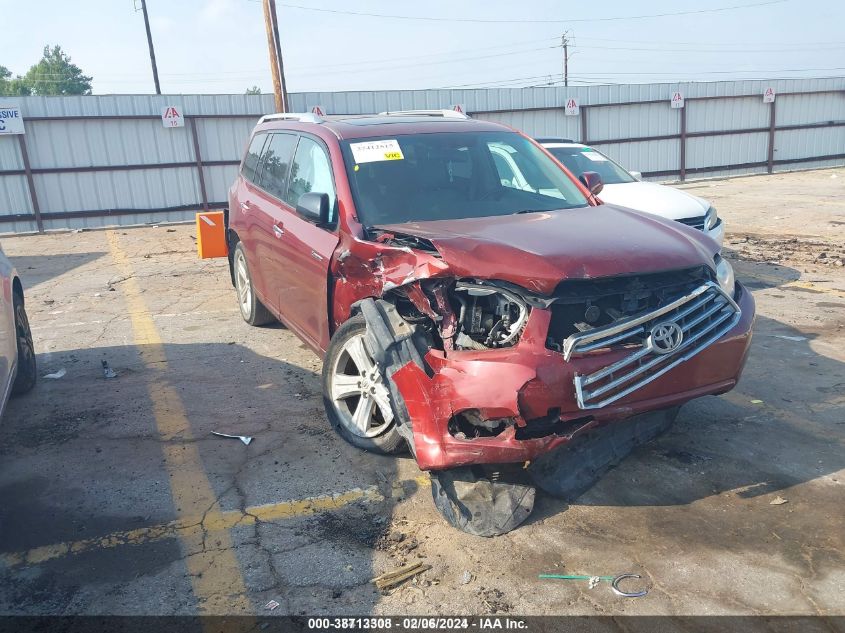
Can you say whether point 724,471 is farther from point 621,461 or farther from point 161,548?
point 161,548

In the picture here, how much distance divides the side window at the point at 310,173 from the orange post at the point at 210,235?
4.56m

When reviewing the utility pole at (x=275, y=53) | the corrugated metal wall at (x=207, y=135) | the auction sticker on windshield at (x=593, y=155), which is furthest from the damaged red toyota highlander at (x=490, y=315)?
the corrugated metal wall at (x=207, y=135)

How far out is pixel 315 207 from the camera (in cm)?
446

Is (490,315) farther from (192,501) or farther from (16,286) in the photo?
(16,286)

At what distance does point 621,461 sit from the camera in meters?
3.98

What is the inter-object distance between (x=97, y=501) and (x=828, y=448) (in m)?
4.18

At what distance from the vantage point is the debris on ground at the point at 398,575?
10.3ft

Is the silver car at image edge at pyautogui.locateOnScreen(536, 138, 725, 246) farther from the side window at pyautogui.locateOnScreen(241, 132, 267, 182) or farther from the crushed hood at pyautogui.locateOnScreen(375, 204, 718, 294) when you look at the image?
the side window at pyautogui.locateOnScreen(241, 132, 267, 182)

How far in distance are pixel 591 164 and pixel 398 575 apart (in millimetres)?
7820

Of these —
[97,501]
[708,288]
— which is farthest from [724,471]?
[97,501]

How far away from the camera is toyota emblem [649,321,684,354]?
11.2 feet

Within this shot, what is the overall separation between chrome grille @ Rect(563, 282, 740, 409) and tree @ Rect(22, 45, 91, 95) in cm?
9090

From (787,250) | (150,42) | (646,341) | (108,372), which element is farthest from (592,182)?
(150,42)

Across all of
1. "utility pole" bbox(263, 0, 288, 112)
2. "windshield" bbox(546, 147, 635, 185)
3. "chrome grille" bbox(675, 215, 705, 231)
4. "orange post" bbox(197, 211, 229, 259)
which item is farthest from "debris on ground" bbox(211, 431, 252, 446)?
"utility pole" bbox(263, 0, 288, 112)
